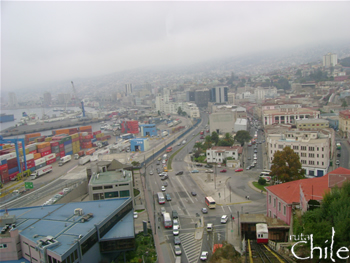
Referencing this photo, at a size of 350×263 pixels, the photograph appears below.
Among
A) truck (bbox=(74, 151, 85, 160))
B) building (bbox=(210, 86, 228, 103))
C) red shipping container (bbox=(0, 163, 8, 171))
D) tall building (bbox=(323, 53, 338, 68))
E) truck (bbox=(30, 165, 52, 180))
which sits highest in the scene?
tall building (bbox=(323, 53, 338, 68))

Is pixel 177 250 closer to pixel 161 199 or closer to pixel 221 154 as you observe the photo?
pixel 161 199

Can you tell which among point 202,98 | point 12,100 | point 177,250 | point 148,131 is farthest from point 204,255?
point 12,100

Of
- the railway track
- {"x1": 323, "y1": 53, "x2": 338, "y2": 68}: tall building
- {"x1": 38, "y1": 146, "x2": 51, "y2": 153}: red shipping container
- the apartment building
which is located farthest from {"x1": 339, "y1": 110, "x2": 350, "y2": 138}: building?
{"x1": 323, "y1": 53, "x2": 338, "y2": 68}: tall building

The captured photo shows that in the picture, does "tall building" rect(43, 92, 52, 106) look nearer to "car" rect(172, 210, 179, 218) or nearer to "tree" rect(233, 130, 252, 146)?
"tree" rect(233, 130, 252, 146)

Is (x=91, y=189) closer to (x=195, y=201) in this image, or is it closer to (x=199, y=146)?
(x=195, y=201)

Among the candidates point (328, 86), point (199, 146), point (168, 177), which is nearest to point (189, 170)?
point (168, 177)

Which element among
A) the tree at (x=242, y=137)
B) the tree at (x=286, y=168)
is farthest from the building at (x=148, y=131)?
the tree at (x=286, y=168)
